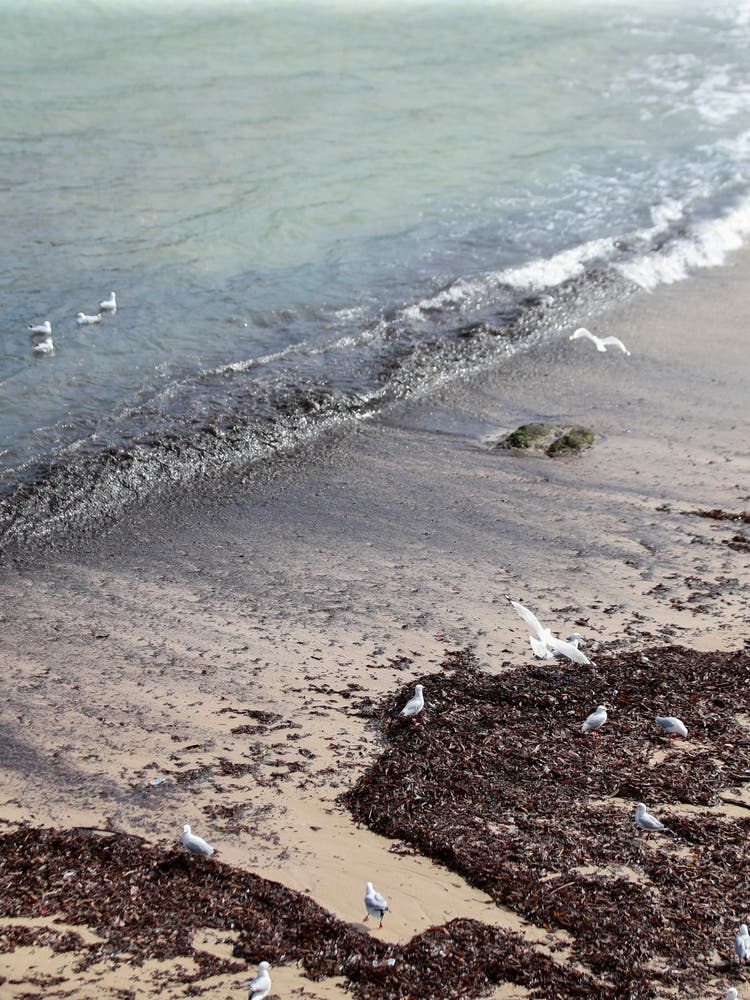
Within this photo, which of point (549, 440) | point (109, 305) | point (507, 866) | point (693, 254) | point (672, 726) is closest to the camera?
point (507, 866)

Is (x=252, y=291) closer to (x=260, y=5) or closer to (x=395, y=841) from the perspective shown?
(x=395, y=841)

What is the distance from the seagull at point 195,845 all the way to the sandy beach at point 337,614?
0.21 feet

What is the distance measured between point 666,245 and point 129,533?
782 cm

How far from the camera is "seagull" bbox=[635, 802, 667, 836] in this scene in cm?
389

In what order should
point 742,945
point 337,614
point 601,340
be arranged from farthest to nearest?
point 601,340 < point 337,614 < point 742,945

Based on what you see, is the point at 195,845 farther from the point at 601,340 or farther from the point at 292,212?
the point at 292,212

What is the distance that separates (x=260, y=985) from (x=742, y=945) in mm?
1550

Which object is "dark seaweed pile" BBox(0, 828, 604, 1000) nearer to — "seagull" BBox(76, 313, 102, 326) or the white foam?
"seagull" BBox(76, 313, 102, 326)

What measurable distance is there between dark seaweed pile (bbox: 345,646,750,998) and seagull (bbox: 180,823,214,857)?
61 centimetres

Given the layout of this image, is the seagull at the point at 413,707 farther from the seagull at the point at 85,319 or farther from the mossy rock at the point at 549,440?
the seagull at the point at 85,319

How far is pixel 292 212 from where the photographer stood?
1211 cm

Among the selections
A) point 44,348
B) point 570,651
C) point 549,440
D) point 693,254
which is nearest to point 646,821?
point 570,651

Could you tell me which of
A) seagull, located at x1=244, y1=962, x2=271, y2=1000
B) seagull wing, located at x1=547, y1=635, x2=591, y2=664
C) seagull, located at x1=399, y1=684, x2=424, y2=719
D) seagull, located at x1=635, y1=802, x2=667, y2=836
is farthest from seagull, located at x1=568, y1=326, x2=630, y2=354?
seagull, located at x1=244, y1=962, x2=271, y2=1000

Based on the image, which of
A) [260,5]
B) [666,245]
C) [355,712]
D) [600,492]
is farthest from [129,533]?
[260,5]
